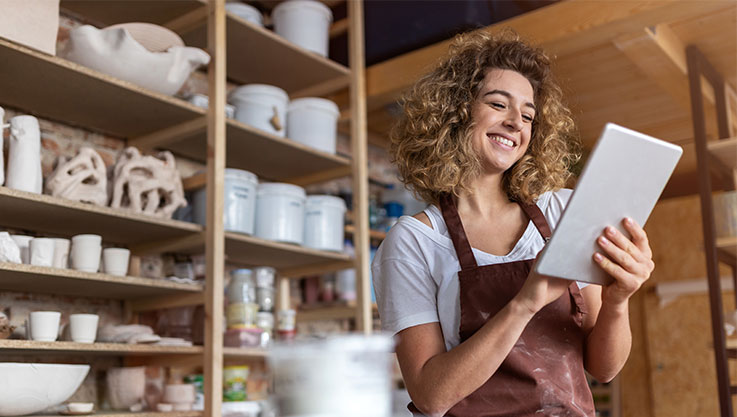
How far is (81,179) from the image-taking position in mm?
2172

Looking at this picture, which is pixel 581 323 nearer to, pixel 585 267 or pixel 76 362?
pixel 585 267

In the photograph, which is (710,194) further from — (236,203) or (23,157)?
(23,157)

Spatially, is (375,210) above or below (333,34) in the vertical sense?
below

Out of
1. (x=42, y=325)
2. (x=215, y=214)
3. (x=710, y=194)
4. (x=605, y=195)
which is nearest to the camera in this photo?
→ (x=605, y=195)

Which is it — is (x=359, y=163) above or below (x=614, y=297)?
above

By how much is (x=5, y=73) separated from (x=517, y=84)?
1.56 meters

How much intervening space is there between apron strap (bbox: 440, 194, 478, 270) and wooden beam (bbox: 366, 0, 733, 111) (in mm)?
1165

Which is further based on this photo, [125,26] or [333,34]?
[333,34]

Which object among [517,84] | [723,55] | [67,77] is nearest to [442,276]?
[517,84]

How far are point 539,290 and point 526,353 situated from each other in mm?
185

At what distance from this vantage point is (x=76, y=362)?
7.97 ft

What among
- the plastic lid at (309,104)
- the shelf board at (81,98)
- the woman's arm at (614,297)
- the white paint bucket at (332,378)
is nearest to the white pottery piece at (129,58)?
the shelf board at (81,98)

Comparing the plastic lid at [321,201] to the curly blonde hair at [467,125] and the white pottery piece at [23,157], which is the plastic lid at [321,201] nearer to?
the white pottery piece at [23,157]

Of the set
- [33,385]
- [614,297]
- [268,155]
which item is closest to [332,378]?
[614,297]
